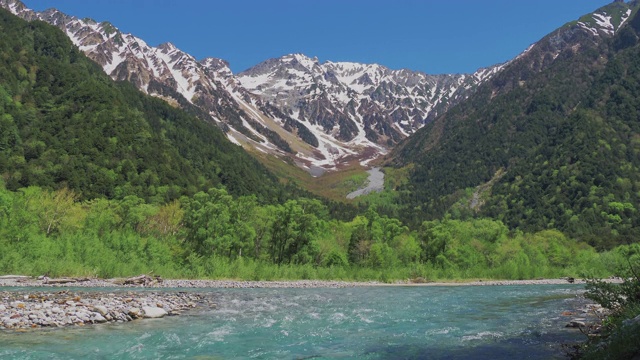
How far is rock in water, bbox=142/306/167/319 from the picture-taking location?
30.2m

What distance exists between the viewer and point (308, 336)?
25062mm

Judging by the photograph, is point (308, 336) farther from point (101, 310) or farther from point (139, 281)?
point (139, 281)

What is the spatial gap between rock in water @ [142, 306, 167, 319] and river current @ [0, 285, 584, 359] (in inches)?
47.9

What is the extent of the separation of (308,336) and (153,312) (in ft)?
37.4

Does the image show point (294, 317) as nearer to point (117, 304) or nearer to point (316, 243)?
point (117, 304)

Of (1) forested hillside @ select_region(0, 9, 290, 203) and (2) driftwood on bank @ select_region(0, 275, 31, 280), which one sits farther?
(1) forested hillside @ select_region(0, 9, 290, 203)

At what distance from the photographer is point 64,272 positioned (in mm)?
58625

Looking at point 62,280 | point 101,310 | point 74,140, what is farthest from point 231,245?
point 74,140

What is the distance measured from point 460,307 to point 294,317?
55.9 ft

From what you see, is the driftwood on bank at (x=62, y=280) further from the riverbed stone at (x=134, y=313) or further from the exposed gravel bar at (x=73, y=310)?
the riverbed stone at (x=134, y=313)

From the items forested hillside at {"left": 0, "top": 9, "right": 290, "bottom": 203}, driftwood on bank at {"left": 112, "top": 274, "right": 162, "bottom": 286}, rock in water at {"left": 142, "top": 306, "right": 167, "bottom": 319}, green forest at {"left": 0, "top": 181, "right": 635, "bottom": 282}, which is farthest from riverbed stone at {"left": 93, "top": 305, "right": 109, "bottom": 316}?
forested hillside at {"left": 0, "top": 9, "right": 290, "bottom": 203}

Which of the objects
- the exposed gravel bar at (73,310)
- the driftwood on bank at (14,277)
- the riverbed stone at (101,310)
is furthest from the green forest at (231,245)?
the riverbed stone at (101,310)

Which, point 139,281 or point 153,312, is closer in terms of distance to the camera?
point 153,312

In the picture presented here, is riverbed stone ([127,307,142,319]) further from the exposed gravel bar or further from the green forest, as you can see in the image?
the green forest
